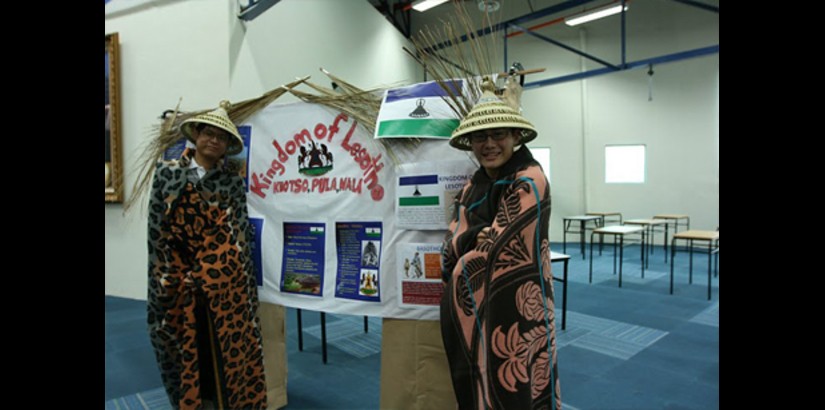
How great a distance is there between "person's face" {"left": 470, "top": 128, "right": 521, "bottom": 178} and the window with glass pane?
25.4 ft

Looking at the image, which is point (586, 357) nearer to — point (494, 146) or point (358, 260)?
point (358, 260)

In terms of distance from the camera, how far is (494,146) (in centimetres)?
155

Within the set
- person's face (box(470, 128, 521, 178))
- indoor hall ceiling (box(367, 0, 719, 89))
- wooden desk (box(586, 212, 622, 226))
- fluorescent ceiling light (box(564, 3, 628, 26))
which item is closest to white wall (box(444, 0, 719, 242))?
indoor hall ceiling (box(367, 0, 719, 89))

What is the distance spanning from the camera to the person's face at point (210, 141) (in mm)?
1898

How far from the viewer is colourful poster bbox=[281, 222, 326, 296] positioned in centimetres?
218

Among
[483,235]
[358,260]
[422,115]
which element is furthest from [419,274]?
[422,115]

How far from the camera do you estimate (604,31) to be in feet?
27.2

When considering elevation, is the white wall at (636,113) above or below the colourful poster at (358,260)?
above

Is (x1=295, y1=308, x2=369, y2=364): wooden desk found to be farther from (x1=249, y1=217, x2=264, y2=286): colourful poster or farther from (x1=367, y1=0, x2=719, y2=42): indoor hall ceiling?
(x1=367, y1=0, x2=719, y2=42): indoor hall ceiling

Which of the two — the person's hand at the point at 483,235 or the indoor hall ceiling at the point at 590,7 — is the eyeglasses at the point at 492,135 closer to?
the person's hand at the point at 483,235

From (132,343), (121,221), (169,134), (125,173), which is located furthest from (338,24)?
(132,343)

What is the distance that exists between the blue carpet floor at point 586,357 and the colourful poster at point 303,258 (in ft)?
2.42

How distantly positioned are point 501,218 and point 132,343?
3374 mm

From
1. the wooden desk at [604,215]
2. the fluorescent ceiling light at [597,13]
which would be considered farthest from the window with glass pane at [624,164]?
the fluorescent ceiling light at [597,13]
